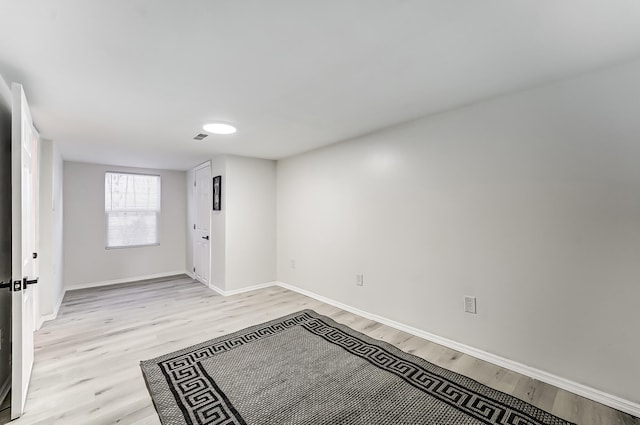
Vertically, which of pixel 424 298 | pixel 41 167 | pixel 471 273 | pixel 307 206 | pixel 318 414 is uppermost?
pixel 41 167

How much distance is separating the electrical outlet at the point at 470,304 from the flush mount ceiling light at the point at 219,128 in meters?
2.85

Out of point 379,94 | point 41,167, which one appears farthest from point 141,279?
point 379,94

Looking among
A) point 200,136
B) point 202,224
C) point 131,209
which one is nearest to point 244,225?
point 202,224

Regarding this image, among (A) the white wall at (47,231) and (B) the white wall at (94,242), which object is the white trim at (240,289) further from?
(A) the white wall at (47,231)

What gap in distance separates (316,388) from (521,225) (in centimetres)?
199

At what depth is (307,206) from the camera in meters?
4.24

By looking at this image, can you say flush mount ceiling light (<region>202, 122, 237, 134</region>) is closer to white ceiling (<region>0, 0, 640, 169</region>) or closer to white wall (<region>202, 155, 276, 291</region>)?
white ceiling (<region>0, 0, 640, 169</region>)

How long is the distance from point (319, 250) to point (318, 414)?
7.88ft

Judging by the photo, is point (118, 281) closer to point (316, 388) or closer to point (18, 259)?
point (18, 259)

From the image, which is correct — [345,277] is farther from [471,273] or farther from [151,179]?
[151,179]

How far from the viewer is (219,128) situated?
2.98 m

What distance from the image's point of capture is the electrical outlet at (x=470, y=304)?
2.43 m

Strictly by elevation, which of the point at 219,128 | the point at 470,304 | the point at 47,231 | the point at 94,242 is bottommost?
the point at 470,304

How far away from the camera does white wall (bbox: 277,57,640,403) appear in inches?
70.1
